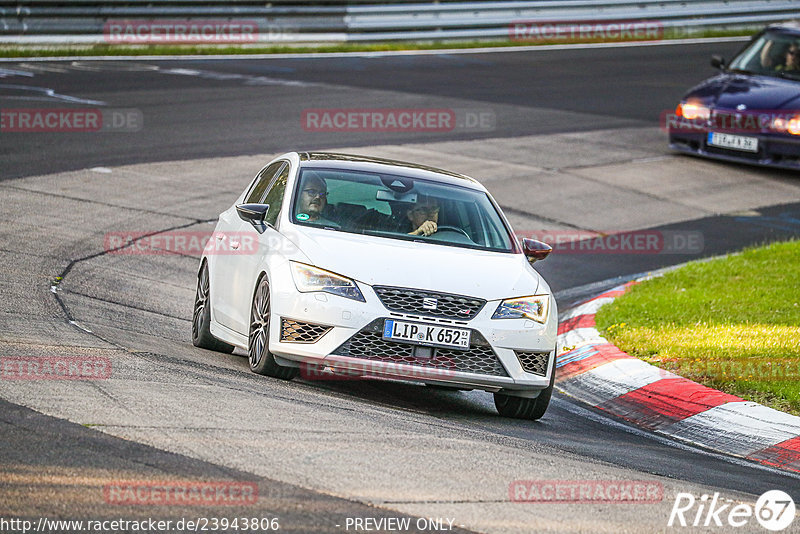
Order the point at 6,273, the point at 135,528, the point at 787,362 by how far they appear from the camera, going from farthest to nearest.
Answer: the point at 6,273 < the point at 787,362 < the point at 135,528

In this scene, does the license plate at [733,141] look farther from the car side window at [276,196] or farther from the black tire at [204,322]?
the black tire at [204,322]

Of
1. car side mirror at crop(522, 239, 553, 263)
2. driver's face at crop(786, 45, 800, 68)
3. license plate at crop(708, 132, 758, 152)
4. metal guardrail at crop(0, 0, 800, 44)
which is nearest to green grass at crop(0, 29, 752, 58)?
metal guardrail at crop(0, 0, 800, 44)

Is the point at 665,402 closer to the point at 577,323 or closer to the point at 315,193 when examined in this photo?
the point at 577,323

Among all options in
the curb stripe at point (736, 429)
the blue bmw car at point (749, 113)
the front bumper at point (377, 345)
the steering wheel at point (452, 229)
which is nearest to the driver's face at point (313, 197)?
the steering wheel at point (452, 229)

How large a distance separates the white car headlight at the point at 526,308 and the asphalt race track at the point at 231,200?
0.69m

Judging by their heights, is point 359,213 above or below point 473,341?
above

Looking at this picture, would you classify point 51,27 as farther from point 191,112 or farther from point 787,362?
point 787,362

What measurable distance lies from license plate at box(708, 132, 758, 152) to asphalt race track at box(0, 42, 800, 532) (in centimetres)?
46

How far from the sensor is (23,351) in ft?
24.0

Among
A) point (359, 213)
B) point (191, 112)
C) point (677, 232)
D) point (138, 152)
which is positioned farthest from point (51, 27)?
point (359, 213)

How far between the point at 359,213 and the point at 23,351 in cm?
252

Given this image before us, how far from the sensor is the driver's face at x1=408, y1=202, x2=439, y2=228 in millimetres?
8797

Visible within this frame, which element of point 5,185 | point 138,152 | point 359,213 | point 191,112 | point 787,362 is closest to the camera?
point 359,213

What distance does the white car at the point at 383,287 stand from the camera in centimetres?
770
